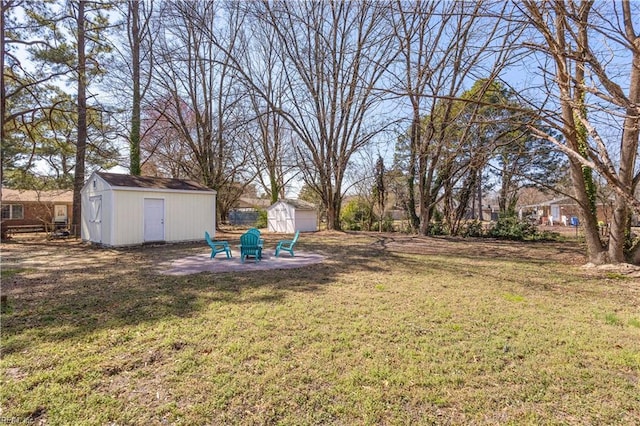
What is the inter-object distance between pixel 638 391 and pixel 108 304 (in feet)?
19.8

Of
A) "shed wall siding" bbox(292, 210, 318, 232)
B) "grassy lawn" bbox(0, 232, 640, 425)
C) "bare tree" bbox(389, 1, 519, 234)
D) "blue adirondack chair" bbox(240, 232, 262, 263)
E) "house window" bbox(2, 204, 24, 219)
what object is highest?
"bare tree" bbox(389, 1, 519, 234)

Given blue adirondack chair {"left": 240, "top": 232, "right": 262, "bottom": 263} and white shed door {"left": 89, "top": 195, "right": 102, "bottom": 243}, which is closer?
blue adirondack chair {"left": 240, "top": 232, "right": 262, "bottom": 263}

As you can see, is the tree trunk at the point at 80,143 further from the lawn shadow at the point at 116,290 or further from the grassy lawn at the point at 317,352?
the grassy lawn at the point at 317,352

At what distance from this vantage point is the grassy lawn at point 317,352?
2357 mm

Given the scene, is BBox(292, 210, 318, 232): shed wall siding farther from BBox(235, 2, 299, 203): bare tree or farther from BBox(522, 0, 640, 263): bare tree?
BBox(522, 0, 640, 263): bare tree

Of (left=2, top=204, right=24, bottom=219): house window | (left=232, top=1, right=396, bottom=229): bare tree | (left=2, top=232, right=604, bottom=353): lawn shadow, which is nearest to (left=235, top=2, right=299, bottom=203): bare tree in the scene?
(left=232, top=1, right=396, bottom=229): bare tree

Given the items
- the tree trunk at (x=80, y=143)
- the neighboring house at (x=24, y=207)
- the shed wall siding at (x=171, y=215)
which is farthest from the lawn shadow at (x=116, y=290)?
the neighboring house at (x=24, y=207)

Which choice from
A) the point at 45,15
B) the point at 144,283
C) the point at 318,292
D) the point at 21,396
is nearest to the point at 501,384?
the point at 318,292

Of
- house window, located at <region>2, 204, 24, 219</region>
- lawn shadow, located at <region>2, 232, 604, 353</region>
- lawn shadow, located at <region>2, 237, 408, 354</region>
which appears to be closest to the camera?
lawn shadow, located at <region>2, 237, 408, 354</region>

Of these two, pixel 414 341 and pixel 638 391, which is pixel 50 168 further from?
pixel 638 391

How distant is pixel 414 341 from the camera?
3.53 meters

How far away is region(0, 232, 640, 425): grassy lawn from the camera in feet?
7.73

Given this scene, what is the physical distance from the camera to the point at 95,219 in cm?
1271

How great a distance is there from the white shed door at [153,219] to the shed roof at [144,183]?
0.62 m
